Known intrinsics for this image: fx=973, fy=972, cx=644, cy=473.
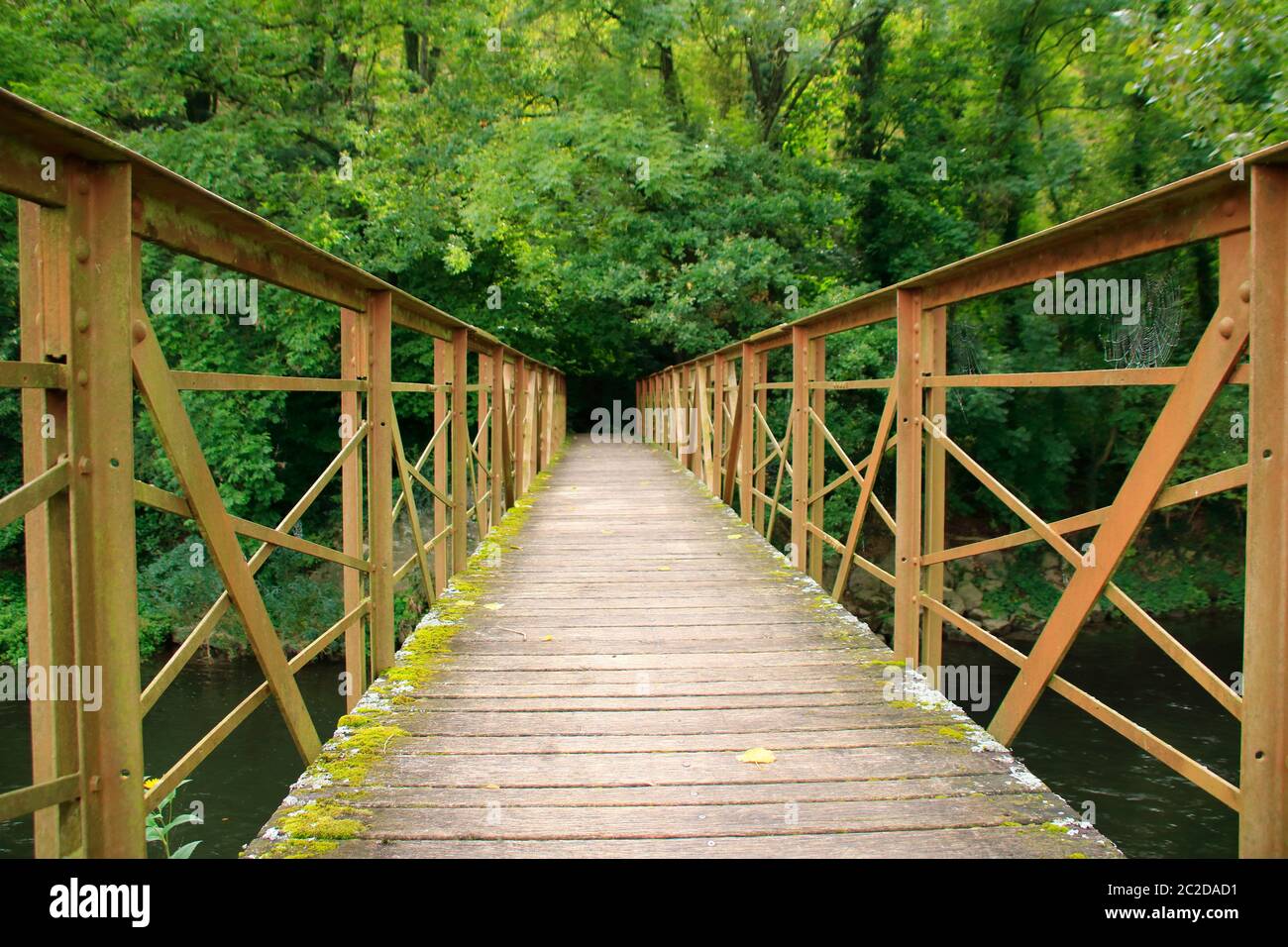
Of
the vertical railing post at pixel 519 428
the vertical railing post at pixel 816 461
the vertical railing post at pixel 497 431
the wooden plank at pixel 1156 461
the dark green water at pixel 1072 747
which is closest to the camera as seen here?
the wooden plank at pixel 1156 461

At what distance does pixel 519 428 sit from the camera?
784cm

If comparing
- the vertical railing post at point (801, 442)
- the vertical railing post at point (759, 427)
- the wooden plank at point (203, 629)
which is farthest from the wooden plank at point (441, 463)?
the vertical railing post at point (759, 427)

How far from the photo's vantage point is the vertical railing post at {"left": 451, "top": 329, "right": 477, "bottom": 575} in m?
4.70

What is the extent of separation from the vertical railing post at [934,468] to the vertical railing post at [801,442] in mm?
1690

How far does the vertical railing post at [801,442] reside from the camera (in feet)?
16.1

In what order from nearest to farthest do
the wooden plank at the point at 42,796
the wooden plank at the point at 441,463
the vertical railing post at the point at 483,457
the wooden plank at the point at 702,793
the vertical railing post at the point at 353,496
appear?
the wooden plank at the point at 42,796
the wooden plank at the point at 702,793
the vertical railing post at the point at 353,496
the wooden plank at the point at 441,463
the vertical railing post at the point at 483,457

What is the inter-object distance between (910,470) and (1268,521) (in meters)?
1.64

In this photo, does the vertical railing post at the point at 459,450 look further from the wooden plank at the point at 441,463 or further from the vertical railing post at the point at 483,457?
the vertical railing post at the point at 483,457

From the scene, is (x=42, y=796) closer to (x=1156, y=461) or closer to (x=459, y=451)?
(x=1156, y=461)

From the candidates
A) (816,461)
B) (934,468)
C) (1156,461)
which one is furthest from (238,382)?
(816,461)

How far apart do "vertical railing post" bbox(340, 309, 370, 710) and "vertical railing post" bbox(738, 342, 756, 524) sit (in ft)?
11.5

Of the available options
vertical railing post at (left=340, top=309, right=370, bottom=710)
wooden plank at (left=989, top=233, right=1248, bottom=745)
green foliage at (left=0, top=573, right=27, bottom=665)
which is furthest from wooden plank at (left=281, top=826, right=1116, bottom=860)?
green foliage at (left=0, top=573, right=27, bottom=665)

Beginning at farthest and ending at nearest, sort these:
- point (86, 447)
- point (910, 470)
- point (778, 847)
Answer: point (910, 470) < point (778, 847) < point (86, 447)
